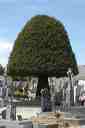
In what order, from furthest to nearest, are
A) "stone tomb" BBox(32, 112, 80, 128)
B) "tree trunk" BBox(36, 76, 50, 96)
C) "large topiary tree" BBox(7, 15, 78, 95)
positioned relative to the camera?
"tree trunk" BBox(36, 76, 50, 96)
"large topiary tree" BBox(7, 15, 78, 95)
"stone tomb" BBox(32, 112, 80, 128)

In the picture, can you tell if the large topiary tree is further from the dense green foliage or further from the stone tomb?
the stone tomb

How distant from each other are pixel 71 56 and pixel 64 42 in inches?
51.4

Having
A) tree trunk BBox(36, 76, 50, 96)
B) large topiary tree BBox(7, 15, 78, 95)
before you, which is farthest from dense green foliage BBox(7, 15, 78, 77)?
tree trunk BBox(36, 76, 50, 96)

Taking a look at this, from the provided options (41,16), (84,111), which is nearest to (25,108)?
(84,111)

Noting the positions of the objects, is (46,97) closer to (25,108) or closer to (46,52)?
(25,108)

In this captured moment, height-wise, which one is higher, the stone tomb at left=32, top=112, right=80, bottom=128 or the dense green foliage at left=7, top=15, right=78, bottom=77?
the dense green foliage at left=7, top=15, right=78, bottom=77

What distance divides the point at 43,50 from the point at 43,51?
81mm

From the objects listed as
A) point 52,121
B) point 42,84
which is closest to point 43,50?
point 42,84


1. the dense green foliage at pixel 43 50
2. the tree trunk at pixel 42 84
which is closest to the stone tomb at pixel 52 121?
the dense green foliage at pixel 43 50

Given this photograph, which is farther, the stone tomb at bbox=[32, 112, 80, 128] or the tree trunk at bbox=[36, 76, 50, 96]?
the tree trunk at bbox=[36, 76, 50, 96]

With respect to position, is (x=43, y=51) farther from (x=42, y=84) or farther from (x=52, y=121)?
(x=52, y=121)

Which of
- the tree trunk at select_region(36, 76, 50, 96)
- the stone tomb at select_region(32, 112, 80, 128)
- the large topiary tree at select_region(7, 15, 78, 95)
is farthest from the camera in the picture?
the tree trunk at select_region(36, 76, 50, 96)

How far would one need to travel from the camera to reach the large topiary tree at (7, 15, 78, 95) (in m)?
33.8

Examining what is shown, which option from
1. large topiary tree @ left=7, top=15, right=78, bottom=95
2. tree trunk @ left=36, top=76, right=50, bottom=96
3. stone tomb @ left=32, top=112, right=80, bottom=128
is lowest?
stone tomb @ left=32, top=112, right=80, bottom=128
